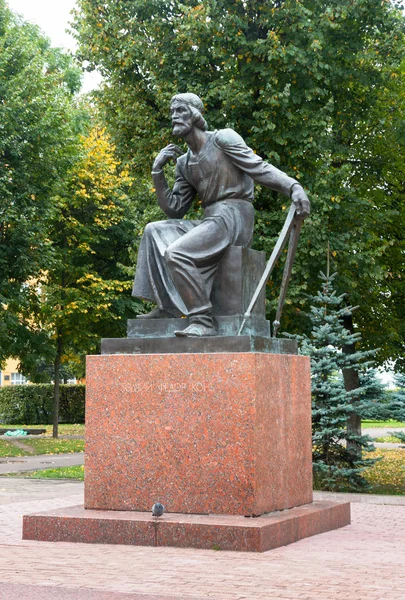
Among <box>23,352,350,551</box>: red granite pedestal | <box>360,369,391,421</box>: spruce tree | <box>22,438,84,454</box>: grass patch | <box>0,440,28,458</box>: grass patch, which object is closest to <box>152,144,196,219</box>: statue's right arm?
<box>23,352,350,551</box>: red granite pedestal

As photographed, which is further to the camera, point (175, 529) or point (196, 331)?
point (196, 331)

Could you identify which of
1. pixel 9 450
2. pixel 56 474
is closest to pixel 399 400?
pixel 56 474

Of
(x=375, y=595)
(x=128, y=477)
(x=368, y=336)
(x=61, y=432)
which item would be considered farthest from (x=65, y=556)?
(x=61, y=432)

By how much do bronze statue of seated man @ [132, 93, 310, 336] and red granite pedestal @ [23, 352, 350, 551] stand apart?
2.37ft

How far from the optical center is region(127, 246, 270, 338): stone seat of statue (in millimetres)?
8672

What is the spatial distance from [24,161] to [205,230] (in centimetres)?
1714

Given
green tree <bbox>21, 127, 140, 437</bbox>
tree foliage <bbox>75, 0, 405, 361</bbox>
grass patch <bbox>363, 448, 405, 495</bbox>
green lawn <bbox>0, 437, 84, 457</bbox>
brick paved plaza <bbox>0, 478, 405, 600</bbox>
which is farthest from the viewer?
green tree <bbox>21, 127, 140, 437</bbox>

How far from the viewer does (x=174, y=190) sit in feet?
31.1

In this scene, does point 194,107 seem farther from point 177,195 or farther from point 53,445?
point 53,445

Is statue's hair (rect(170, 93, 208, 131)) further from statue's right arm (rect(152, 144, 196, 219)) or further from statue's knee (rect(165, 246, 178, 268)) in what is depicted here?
statue's knee (rect(165, 246, 178, 268))

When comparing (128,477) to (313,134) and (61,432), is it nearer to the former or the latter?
(313,134)

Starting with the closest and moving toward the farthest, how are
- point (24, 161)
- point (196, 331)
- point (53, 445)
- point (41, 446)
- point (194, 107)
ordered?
point (196, 331)
point (194, 107)
point (24, 161)
point (41, 446)
point (53, 445)

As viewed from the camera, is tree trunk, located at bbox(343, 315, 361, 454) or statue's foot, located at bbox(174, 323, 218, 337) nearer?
statue's foot, located at bbox(174, 323, 218, 337)

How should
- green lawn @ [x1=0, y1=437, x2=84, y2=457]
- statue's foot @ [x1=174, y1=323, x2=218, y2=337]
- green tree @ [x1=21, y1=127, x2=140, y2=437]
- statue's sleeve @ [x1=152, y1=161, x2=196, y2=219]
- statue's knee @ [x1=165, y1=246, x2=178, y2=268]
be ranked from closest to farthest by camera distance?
statue's foot @ [x1=174, y1=323, x2=218, y2=337] → statue's knee @ [x1=165, y1=246, x2=178, y2=268] → statue's sleeve @ [x1=152, y1=161, x2=196, y2=219] → green lawn @ [x1=0, y1=437, x2=84, y2=457] → green tree @ [x1=21, y1=127, x2=140, y2=437]
